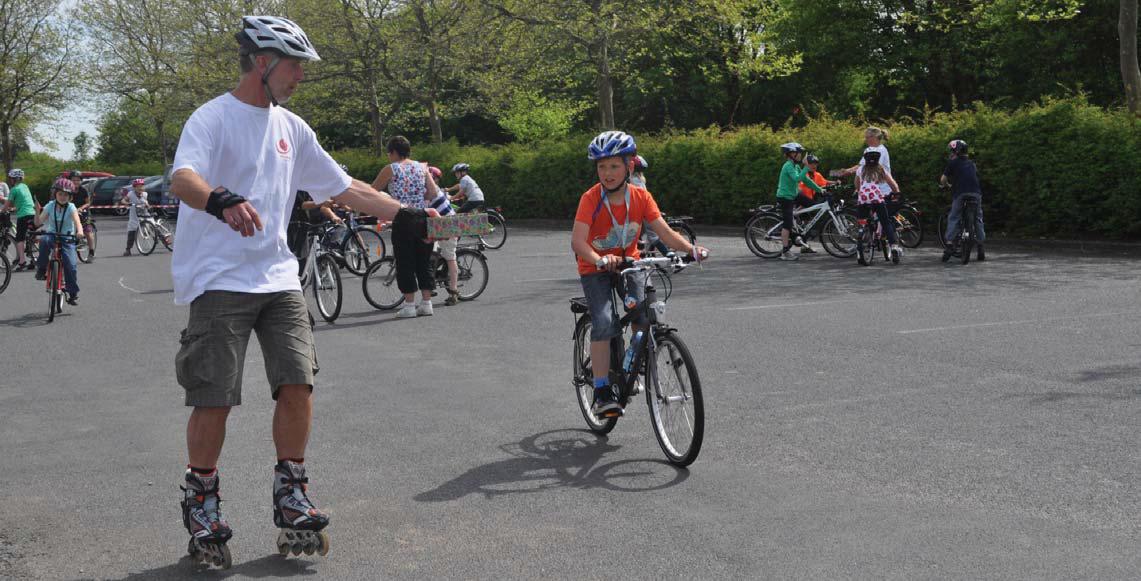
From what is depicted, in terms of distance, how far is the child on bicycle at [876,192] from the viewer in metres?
16.7

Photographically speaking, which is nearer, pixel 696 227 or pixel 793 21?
pixel 696 227

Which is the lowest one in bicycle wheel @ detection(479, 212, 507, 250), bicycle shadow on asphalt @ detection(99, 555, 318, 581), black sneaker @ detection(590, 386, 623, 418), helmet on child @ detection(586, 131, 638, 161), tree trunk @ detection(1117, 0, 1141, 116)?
bicycle shadow on asphalt @ detection(99, 555, 318, 581)

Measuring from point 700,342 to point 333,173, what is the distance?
19.3ft

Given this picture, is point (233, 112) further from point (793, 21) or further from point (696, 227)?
point (793, 21)

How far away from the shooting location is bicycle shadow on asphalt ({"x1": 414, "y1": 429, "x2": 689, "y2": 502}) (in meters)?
5.45

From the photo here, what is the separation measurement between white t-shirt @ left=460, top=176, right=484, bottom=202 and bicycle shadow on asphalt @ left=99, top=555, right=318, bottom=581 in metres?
13.7

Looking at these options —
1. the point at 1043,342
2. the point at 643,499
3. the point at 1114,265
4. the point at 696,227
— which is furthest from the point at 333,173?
the point at 696,227

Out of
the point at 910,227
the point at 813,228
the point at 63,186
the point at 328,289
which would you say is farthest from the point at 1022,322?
the point at 63,186

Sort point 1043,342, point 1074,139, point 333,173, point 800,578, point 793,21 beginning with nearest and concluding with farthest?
point 800,578 → point 333,173 → point 1043,342 → point 1074,139 → point 793,21

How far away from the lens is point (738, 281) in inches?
602

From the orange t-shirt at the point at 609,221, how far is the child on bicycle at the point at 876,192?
36.3 ft

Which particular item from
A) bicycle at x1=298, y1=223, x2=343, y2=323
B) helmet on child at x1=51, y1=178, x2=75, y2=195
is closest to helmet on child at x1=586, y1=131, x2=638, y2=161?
bicycle at x1=298, y1=223, x2=343, y2=323

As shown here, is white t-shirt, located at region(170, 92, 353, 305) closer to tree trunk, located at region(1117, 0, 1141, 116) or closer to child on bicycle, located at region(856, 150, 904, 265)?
child on bicycle, located at region(856, 150, 904, 265)

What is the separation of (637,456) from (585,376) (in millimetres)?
732
